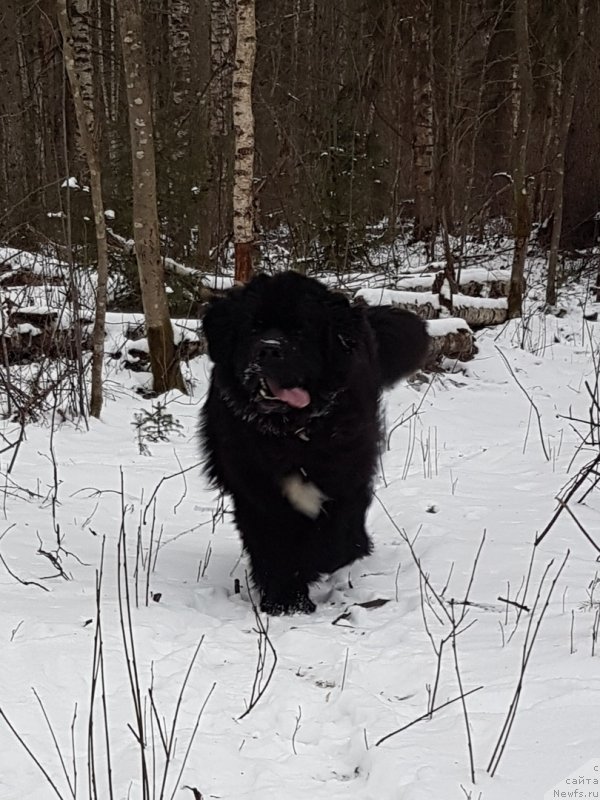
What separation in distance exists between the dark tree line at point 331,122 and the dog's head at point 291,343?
394 centimetres

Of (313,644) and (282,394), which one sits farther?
(282,394)

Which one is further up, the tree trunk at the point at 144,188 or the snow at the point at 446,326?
the tree trunk at the point at 144,188

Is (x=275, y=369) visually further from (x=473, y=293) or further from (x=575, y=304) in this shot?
(x=575, y=304)

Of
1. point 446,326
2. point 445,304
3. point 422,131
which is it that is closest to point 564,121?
point 445,304

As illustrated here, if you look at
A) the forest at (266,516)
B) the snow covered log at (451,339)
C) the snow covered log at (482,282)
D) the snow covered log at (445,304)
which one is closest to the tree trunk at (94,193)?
the forest at (266,516)

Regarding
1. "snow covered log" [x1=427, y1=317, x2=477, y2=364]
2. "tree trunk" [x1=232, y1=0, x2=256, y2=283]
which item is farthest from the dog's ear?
"snow covered log" [x1=427, y1=317, x2=477, y2=364]

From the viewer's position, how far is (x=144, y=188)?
6.96 meters

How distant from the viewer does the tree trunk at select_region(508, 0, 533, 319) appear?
1048cm

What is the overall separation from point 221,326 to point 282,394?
1.60 feet

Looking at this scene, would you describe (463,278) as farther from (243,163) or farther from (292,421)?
(292,421)

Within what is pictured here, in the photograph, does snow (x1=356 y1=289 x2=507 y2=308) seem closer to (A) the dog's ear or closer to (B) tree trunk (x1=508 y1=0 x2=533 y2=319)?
(B) tree trunk (x1=508 y1=0 x2=533 y2=319)

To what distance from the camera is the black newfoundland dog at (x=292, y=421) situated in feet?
11.2

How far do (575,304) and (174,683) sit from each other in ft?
41.0

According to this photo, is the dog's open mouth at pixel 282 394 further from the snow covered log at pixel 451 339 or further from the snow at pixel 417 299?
the snow covered log at pixel 451 339
